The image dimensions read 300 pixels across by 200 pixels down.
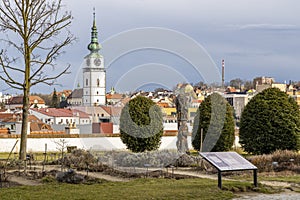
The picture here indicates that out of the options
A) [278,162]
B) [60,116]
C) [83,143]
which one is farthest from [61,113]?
[278,162]

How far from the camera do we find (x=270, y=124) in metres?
28.7

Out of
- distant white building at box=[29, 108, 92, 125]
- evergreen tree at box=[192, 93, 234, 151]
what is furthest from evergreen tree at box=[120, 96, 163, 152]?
distant white building at box=[29, 108, 92, 125]

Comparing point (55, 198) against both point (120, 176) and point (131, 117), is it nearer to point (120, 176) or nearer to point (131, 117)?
point (120, 176)

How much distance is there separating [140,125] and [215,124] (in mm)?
4226

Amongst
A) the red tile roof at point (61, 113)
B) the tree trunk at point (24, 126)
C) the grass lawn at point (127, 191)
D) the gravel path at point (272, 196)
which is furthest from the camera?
the red tile roof at point (61, 113)

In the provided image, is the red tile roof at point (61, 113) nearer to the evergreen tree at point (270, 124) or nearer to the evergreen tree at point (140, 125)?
the evergreen tree at point (140, 125)

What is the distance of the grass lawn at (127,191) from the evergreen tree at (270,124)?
1335 cm

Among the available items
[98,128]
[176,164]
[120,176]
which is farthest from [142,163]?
[98,128]

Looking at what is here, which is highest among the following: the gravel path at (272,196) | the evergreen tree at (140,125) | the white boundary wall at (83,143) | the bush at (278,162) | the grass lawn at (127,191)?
the evergreen tree at (140,125)

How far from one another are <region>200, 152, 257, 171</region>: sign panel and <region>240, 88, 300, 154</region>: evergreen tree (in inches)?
516

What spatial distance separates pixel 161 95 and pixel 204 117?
156 inches

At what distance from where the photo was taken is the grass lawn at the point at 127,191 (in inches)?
509

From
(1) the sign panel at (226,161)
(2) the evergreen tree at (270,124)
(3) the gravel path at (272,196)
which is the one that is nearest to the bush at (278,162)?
(1) the sign panel at (226,161)

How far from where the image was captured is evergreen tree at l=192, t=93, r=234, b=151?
31047 mm
